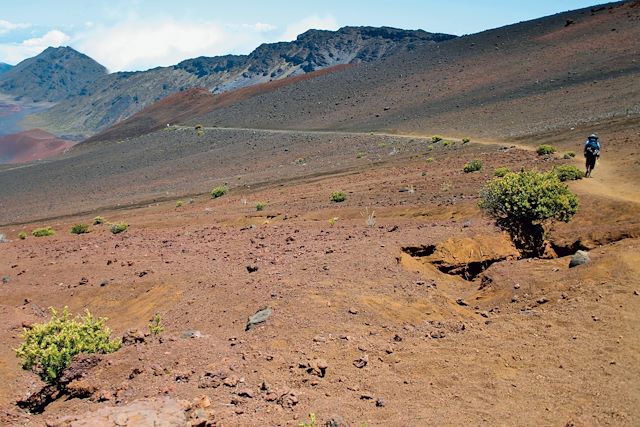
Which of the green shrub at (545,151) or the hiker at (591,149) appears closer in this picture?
the hiker at (591,149)

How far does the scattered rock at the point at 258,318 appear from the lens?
8.02 metres

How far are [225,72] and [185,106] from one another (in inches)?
1942

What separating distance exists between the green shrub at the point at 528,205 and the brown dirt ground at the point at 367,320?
599 mm

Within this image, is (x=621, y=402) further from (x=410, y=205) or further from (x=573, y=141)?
(x=573, y=141)

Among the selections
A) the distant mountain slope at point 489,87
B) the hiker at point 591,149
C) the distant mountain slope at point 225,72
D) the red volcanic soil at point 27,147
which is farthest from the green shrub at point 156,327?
the distant mountain slope at point 225,72

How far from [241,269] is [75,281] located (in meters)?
5.10

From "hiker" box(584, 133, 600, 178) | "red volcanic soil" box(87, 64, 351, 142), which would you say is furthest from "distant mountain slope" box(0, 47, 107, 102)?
"hiker" box(584, 133, 600, 178)

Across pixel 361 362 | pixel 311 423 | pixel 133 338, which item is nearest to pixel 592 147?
pixel 361 362

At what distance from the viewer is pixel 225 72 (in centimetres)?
13662

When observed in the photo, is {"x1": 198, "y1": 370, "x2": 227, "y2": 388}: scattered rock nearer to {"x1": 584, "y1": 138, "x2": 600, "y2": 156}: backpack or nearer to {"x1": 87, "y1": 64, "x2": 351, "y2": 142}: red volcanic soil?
{"x1": 584, "y1": 138, "x2": 600, "y2": 156}: backpack

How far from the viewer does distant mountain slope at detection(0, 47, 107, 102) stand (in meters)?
179

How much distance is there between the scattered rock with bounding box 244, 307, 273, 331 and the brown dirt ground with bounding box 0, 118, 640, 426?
0.37ft

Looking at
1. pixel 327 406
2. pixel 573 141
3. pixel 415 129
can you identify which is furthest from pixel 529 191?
pixel 415 129

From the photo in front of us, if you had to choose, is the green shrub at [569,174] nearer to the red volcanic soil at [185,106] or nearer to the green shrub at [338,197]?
the green shrub at [338,197]
